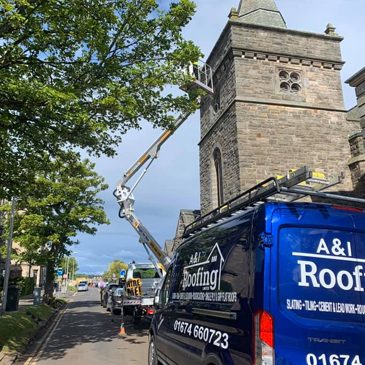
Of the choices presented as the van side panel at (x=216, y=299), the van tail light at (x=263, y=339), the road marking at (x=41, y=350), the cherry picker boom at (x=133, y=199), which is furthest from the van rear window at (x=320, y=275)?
the cherry picker boom at (x=133, y=199)

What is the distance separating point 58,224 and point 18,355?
17066 mm

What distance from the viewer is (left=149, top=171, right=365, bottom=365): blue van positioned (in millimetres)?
3594

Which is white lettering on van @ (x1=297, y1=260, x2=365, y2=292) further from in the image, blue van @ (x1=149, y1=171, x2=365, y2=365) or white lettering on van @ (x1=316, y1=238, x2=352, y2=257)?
white lettering on van @ (x1=316, y1=238, x2=352, y2=257)

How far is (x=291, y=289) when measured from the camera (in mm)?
3730

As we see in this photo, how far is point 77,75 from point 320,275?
8.86 metres

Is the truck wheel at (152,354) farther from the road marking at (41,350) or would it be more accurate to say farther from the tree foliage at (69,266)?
the tree foliage at (69,266)

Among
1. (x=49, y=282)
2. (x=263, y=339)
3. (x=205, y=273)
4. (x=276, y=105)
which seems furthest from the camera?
(x=49, y=282)

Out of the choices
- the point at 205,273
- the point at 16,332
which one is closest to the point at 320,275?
the point at 205,273

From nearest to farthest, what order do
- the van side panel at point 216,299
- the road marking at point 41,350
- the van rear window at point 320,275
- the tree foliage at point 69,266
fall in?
1. the van rear window at point 320,275
2. the van side panel at point 216,299
3. the road marking at point 41,350
4. the tree foliage at point 69,266

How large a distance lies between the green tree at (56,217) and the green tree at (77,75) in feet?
42.9

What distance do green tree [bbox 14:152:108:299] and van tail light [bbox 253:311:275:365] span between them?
72.7 ft

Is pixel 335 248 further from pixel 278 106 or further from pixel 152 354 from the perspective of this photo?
pixel 278 106

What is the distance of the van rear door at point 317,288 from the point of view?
358 cm

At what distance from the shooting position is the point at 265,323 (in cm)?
362
